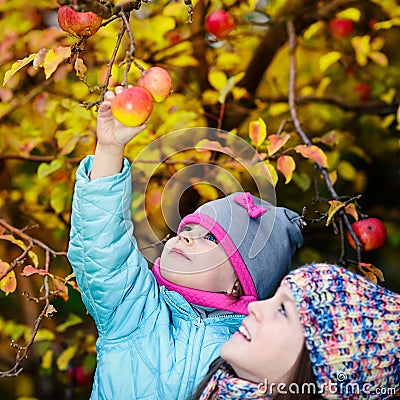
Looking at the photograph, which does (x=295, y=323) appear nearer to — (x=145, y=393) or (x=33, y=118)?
(x=145, y=393)

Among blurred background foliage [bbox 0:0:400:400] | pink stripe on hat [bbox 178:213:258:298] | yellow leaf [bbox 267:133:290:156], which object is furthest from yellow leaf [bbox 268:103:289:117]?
pink stripe on hat [bbox 178:213:258:298]

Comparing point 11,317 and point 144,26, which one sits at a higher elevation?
point 144,26

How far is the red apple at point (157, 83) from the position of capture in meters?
1.10

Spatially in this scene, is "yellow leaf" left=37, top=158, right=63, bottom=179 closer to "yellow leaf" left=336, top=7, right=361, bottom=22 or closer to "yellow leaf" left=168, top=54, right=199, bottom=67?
"yellow leaf" left=168, top=54, right=199, bottom=67

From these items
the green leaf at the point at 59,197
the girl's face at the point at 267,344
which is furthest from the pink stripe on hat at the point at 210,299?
the green leaf at the point at 59,197

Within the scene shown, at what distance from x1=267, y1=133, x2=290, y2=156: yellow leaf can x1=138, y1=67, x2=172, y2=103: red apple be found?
1.65 feet

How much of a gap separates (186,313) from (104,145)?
36 cm

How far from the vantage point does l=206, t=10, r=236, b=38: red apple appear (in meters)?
1.93

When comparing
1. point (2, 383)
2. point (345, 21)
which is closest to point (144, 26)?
point (345, 21)

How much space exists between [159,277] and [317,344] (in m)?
0.34

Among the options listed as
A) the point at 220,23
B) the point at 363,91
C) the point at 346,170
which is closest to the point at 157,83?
the point at 220,23

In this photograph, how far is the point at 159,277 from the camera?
1.32 m

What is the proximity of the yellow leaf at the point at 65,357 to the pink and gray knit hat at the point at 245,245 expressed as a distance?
0.74 metres

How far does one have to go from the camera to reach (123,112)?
103cm
